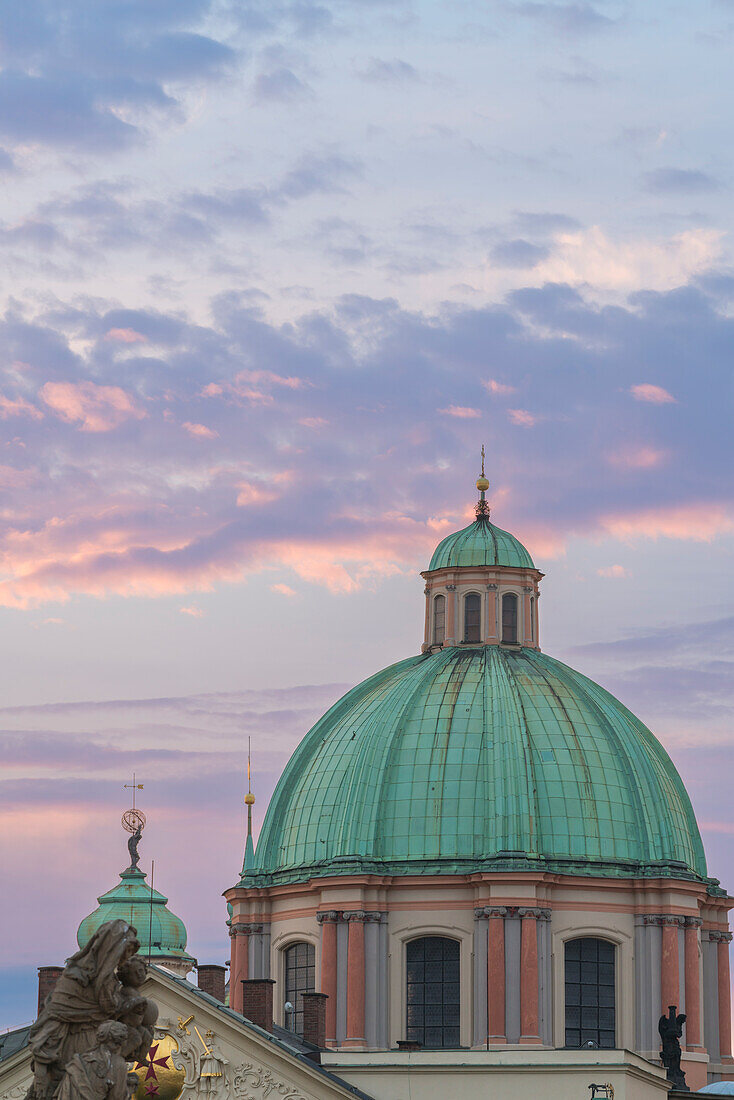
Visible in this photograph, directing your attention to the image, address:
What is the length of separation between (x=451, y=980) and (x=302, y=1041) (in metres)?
5.72

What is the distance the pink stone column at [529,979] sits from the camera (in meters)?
79.5

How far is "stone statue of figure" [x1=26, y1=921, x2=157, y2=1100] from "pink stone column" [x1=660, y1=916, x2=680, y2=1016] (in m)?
65.0

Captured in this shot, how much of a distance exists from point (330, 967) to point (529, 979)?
720cm

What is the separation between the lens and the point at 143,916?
347 ft

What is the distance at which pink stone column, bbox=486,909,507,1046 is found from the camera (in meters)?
79.7

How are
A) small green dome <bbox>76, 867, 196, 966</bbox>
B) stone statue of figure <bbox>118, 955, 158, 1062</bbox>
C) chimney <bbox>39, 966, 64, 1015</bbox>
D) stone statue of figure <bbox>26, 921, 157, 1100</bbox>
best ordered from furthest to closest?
small green dome <bbox>76, 867, 196, 966</bbox>
chimney <bbox>39, 966, 64, 1015</bbox>
stone statue of figure <bbox>118, 955, 158, 1062</bbox>
stone statue of figure <bbox>26, 921, 157, 1100</bbox>

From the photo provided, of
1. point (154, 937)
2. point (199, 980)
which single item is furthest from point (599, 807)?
point (154, 937)

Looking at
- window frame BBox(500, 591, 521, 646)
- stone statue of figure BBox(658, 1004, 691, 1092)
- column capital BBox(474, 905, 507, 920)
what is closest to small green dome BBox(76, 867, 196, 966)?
window frame BBox(500, 591, 521, 646)

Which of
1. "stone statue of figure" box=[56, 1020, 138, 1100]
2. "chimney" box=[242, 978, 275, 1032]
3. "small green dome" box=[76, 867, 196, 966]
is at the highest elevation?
"small green dome" box=[76, 867, 196, 966]

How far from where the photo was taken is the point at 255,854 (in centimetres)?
9050

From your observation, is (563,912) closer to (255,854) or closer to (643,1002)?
(643,1002)

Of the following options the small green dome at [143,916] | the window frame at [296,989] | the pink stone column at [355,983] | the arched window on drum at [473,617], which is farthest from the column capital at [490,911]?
the small green dome at [143,916]

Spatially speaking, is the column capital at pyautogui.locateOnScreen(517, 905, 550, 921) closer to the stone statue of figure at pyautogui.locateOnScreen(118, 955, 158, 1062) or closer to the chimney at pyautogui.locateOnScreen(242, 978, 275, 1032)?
the chimney at pyautogui.locateOnScreen(242, 978, 275, 1032)

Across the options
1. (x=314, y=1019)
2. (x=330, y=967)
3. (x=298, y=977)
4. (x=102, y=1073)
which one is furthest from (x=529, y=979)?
(x=102, y=1073)
